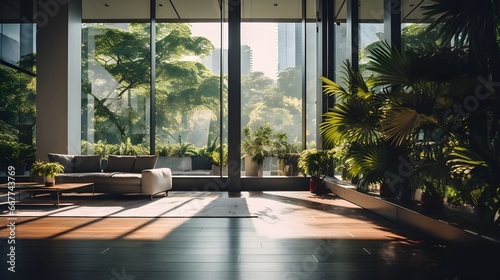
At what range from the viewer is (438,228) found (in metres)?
2.88

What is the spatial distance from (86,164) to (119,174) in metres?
0.85

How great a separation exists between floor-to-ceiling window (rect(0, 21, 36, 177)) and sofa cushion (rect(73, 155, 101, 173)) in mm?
2244

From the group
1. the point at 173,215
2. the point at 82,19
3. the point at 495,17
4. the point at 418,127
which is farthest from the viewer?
the point at 82,19

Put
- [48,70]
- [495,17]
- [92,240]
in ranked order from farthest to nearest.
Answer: [48,70]
[92,240]
[495,17]

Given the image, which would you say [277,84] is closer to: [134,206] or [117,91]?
[117,91]

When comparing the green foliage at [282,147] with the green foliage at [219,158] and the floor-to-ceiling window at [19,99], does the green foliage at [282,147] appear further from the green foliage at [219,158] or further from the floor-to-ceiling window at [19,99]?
the floor-to-ceiling window at [19,99]

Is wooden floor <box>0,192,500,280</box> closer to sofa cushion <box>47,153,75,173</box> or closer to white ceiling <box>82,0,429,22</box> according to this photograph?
sofa cushion <box>47,153,75,173</box>

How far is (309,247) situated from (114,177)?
155 inches

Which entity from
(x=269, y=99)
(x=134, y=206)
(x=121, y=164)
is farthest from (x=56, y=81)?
(x=269, y=99)

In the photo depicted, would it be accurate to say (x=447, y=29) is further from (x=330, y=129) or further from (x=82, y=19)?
(x=82, y=19)

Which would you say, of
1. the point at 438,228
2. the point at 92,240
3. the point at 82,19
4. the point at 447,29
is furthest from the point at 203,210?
the point at 82,19

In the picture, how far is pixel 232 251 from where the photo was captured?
2.69m

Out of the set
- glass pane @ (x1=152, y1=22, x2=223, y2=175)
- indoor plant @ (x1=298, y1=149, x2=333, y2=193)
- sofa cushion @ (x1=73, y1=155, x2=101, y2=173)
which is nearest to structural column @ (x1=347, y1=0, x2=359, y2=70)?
indoor plant @ (x1=298, y1=149, x2=333, y2=193)

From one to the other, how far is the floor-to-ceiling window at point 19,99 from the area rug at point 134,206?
2.75 meters
